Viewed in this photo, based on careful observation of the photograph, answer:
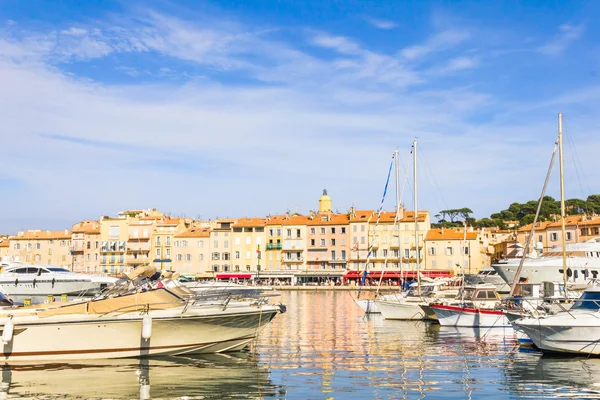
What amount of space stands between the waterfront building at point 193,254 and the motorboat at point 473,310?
74.4m

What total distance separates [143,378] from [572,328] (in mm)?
13023

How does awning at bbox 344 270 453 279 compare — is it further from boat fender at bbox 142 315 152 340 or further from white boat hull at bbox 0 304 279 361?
boat fender at bbox 142 315 152 340

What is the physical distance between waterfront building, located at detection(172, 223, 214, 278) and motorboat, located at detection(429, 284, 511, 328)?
74443 mm

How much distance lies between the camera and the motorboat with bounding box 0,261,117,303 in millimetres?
54281

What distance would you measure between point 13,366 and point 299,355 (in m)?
8.68

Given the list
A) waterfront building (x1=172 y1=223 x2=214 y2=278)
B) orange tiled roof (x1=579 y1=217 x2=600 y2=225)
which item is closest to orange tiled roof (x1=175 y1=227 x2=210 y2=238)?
waterfront building (x1=172 y1=223 x2=214 y2=278)

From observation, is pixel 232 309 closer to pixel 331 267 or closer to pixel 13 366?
pixel 13 366

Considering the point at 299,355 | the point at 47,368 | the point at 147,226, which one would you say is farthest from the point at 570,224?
the point at 47,368

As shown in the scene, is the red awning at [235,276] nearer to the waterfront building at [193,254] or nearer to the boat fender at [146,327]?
the waterfront building at [193,254]

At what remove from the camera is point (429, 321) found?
124 feet

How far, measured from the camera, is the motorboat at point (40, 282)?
54281mm

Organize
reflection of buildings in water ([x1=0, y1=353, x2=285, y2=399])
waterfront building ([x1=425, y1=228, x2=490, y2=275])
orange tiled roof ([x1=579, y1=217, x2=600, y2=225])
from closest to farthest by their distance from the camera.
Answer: reflection of buildings in water ([x1=0, y1=353, x2=285, y2=399]), orange tiled roof ([x1=579, y1=217, x2=600, y2=225]), waterfront building ([x1=425, y1=228, x2=490, y2=275])

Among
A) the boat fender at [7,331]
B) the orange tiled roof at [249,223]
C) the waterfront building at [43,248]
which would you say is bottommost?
the boat fender at [7,331]

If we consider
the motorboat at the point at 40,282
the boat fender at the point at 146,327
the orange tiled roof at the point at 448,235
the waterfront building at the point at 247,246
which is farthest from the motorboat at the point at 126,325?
the waterfront building at the point at 247,246
